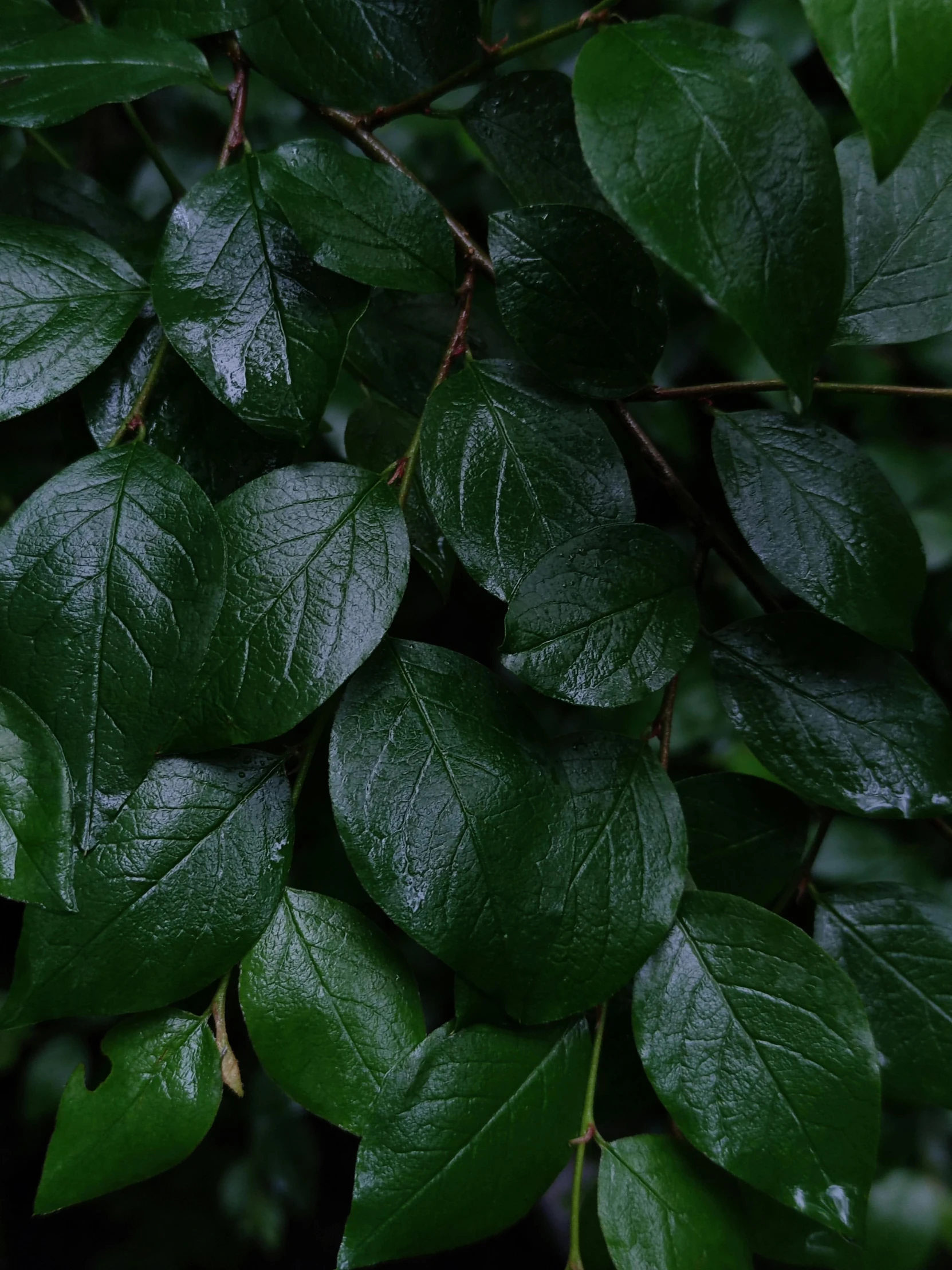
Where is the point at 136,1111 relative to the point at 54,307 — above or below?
below

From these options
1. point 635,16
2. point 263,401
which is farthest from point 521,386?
point 635,16

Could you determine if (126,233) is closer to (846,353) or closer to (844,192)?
(844,192)

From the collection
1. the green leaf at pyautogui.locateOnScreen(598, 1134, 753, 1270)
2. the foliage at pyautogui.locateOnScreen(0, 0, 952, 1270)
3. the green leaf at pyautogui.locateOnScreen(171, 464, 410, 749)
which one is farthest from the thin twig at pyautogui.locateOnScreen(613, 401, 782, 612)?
the green leaf at pyautogui.locateOnScreen(598, 1134, 753, 1270)

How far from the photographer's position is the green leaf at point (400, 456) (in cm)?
41

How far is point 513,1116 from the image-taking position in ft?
1.18

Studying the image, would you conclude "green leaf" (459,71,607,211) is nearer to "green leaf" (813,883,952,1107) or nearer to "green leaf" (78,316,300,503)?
"green leaf" (78,316,300,503)

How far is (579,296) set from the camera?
0.36m

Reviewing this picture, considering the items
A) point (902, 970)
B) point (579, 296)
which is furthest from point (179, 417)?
point (902, 970)

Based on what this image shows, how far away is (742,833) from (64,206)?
0.44m

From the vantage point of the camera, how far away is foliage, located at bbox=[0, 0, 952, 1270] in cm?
32

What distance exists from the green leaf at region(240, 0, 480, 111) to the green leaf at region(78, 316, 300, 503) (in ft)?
0.40

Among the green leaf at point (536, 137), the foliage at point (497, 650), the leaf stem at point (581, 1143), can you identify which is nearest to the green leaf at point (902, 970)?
the foliage at point (497, 650)

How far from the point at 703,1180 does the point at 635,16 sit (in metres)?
0.96

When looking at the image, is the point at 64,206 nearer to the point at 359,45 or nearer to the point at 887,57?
the point at 359,45
